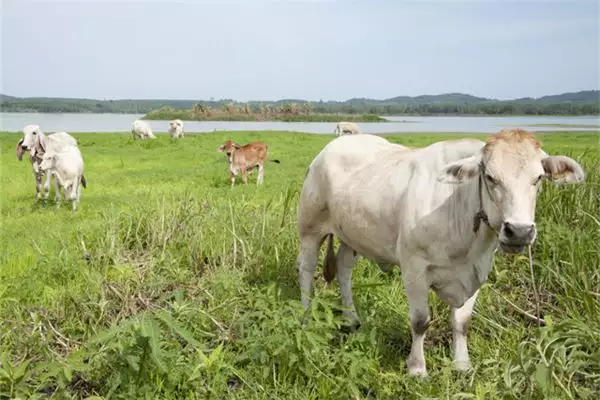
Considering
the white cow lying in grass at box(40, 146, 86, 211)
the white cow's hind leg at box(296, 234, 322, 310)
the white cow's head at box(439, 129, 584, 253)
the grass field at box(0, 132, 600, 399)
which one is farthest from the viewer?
the white cow lying in grass at box(40, 146, 86, 211)

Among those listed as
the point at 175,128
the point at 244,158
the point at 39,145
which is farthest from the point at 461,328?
the point at 175,128

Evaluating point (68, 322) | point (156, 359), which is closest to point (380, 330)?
point (156, 359)

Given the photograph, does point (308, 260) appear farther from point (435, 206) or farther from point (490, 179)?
point (490, 179)

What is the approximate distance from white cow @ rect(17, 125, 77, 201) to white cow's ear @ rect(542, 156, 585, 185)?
32.8 ft

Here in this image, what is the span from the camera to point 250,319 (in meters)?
4.62

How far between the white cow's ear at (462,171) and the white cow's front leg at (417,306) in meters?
0.64

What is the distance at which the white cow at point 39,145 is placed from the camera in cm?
1169

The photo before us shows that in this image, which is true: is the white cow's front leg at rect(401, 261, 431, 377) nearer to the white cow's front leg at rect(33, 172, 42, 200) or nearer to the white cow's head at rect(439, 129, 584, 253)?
the white cow's head at rect(439, 129, 584, 253)

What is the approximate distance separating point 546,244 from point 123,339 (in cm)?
356

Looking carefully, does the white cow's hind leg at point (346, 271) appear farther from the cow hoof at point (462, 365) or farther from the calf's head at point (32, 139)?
the calf's head at point (32, 139)

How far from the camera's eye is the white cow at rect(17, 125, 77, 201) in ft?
38.4

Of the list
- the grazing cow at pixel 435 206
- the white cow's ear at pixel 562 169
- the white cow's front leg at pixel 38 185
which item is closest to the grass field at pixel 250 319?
the grazing cow at pixel 435 206

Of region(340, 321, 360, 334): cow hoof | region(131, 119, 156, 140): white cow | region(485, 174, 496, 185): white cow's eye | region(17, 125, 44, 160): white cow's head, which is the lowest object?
region(340, 321, 360, 334): cow hoof

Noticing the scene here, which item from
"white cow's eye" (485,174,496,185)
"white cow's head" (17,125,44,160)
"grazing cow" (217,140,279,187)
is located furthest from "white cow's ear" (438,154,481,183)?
"white cow's head" (17,125,44,160)
